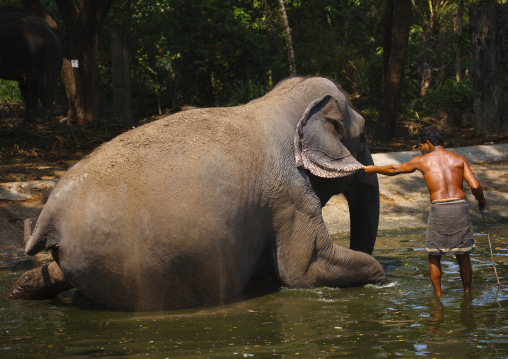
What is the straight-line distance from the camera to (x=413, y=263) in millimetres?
7055

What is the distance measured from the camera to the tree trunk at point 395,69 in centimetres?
1368

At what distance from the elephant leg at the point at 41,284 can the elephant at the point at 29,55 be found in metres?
8.39

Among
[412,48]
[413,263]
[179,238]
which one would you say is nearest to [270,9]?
[412,48]

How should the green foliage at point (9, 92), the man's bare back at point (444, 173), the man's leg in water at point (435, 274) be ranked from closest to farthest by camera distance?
1. the man's leg in water at point (435, 274)
2. the man's bare back at point (444, 173)
3. the green foliage at point (9, 92)

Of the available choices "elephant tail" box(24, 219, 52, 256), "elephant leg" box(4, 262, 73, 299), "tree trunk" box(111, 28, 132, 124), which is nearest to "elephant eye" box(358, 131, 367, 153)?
"elephant leg" box(4, 262, 73, 299)

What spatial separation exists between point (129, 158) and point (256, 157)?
1.01 m

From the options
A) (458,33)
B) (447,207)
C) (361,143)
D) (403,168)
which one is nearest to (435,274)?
(447,207)

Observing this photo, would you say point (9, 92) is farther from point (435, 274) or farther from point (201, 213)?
point (435, 274)

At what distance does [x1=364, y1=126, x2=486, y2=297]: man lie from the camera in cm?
566

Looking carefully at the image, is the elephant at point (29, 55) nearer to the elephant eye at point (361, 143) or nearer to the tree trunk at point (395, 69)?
the tree trunk at point (395, 69)

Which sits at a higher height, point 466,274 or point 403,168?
point 403,168

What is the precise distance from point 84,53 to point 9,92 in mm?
9366

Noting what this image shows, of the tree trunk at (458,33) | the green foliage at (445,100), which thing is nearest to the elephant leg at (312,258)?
the green foliage at (445,100)

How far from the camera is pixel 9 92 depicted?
2333 centimetres
